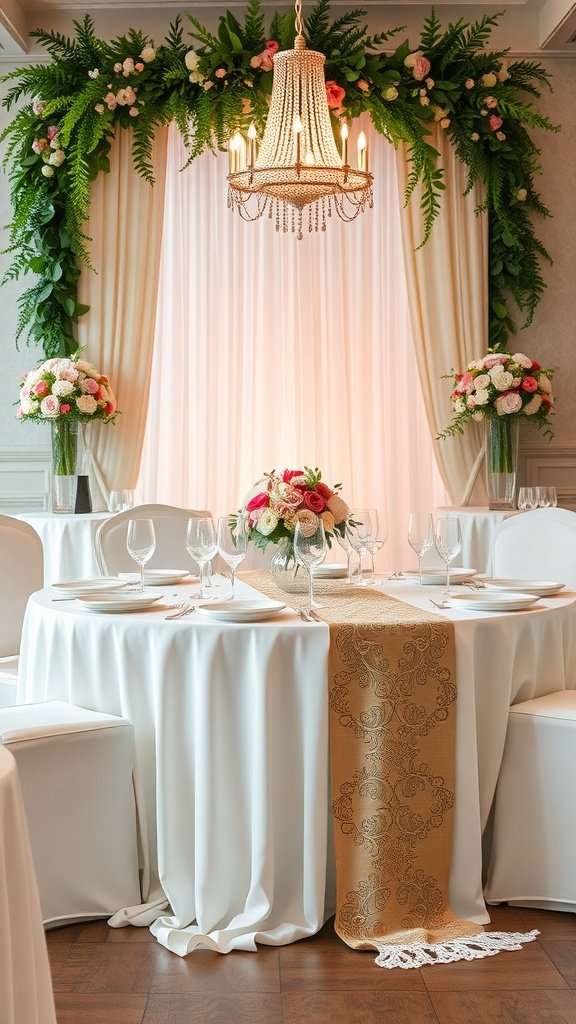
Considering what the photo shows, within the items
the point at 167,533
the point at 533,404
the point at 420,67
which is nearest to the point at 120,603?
the point at 167,533

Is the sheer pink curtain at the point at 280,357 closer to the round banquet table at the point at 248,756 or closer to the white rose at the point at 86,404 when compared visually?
the white rose at the point at 86,404

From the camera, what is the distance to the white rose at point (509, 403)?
17.9 feet

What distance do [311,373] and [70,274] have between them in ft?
4.78

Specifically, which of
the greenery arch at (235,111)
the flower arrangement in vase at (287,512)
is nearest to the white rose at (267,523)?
the flower arrangement in vase at (287,512)

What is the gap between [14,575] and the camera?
4.07m

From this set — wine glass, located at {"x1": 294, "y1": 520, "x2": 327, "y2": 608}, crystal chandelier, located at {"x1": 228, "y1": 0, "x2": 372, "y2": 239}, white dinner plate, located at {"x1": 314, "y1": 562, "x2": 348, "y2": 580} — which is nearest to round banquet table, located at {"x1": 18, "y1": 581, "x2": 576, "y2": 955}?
wine glass, located at {"x1": 294, "y1": 520, "x2": 327, "y2": 608}

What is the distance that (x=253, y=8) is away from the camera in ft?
18.5

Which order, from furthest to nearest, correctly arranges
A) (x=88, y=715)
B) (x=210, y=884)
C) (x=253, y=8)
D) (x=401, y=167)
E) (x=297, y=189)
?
(x=401, y=167) → (x=253, y=8) → (x=297, y=189) → (x=88, y=715) → (x=210, y=884)

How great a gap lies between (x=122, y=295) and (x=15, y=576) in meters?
2.45

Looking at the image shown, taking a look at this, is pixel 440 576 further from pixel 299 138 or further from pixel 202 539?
pixel 299 138

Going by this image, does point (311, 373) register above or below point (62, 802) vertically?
above

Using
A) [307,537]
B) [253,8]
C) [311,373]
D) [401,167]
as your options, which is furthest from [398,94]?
[307,537]

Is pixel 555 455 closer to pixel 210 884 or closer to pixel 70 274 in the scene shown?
pixel 70 274

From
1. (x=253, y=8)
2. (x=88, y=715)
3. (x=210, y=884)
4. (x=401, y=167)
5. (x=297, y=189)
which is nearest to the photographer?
(x=210, y=884)
